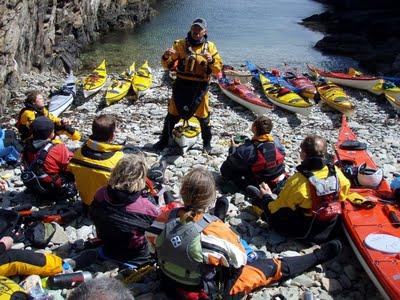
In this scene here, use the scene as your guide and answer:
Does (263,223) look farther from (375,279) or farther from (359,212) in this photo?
(375,279)

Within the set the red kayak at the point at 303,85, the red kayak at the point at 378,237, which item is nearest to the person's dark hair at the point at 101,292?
the red kayak at the point at 378,237

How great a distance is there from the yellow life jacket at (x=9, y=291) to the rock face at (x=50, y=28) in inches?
326

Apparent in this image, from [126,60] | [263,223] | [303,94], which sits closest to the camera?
[263,223]

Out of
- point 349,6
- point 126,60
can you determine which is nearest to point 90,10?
point 126,60

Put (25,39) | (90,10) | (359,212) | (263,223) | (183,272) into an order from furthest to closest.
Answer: (90,10) → (25,39) → (263,223) → (359,212) → (183,272)

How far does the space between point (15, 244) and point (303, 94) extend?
9.88m

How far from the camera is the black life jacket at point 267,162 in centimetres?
680

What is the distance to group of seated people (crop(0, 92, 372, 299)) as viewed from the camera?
4223 mm

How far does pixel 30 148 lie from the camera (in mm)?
6336

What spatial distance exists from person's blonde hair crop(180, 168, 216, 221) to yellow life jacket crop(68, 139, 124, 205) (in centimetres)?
170

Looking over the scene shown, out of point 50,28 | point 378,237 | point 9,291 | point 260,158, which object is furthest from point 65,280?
point 50,28

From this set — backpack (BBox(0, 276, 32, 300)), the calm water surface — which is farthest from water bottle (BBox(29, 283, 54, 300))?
the calm water surface

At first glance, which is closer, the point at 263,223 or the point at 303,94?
the point at 263,223

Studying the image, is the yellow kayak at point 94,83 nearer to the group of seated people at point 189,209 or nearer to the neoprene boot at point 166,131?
the neoprene boot at point 166,131
